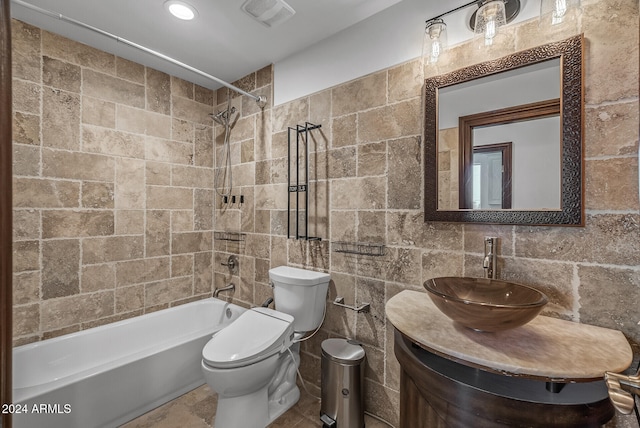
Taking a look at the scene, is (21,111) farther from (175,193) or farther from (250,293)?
(250,293)

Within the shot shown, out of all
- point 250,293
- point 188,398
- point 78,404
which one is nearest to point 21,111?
point 78,404

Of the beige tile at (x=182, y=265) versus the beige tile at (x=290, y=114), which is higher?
the beige tile at (x=290, y=114)

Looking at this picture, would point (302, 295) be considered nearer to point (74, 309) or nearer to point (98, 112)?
point (74, 309)

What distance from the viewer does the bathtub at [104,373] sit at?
151cm

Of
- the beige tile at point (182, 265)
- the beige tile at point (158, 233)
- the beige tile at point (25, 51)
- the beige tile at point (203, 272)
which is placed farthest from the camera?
the beige tile at point (203, 272)

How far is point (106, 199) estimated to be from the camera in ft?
7.15

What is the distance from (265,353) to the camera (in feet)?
5.36

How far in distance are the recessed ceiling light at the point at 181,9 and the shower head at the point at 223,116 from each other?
913 mm

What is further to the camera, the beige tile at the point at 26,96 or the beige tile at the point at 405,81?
the beige tile at the point at 26,96

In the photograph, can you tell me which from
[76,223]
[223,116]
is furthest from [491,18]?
[76,223]

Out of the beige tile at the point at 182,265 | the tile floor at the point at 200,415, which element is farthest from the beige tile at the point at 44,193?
the tile floor at the point at 200,415

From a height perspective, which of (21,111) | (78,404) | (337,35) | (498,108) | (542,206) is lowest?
(78,404)

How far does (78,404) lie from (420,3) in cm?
296

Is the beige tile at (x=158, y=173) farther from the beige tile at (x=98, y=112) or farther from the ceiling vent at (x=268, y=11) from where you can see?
the ceiling vent at (x=268, y=11)
